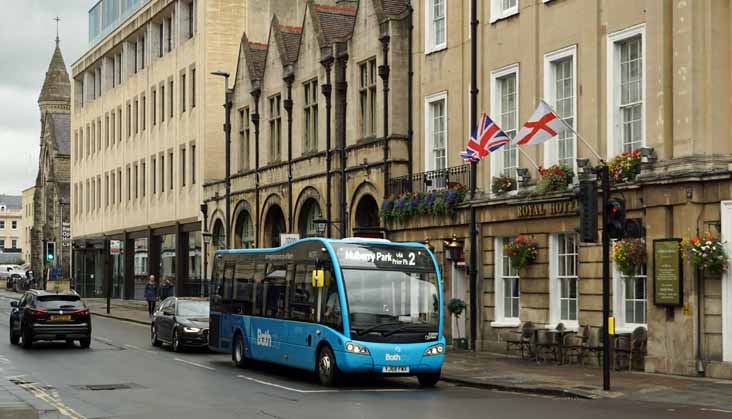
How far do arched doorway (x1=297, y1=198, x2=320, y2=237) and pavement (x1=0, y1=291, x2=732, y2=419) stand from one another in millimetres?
13304

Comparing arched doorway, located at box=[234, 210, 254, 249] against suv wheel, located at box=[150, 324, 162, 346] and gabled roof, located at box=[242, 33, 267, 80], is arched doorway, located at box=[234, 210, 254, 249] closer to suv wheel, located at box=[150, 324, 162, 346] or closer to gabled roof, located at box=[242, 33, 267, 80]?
gabled roof, located at box=[242, 33, 267, 80]

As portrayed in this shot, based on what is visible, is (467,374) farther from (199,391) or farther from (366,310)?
(199,391)

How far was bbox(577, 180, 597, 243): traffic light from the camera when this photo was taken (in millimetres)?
19781

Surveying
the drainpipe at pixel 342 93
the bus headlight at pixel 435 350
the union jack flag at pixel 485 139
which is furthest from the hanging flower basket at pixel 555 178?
the drainpipe at pixel 342 93

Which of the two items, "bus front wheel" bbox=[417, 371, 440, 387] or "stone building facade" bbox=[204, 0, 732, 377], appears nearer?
"bus front wheel" bbox=[417, 371, 440, 387]

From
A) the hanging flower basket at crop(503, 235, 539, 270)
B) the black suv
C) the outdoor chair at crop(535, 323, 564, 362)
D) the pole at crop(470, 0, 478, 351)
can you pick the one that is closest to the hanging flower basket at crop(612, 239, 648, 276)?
the outdoor chair at crop(535, 323, 564, 362)

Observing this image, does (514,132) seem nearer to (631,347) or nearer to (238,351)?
(631,347)

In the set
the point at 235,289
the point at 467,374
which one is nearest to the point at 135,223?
the point at 235,289

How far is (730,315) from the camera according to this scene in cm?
2167

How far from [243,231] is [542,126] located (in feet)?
86.9

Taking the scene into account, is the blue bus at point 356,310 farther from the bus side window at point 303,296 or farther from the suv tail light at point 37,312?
the suv tail light at point 37,312

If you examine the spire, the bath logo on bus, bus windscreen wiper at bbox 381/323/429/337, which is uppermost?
the spire

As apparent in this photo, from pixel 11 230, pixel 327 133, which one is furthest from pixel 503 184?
pixel 11 230

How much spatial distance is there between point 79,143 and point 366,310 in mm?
63303
